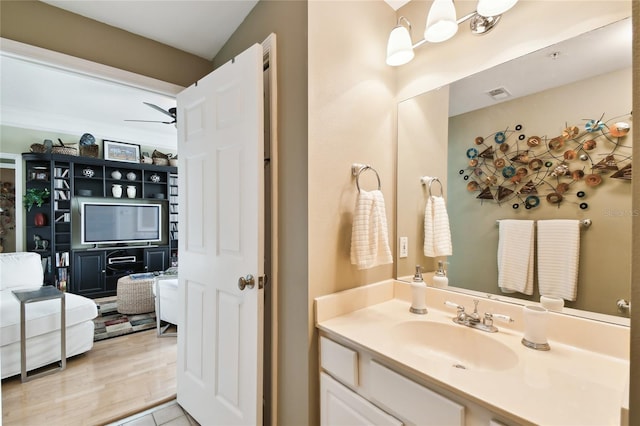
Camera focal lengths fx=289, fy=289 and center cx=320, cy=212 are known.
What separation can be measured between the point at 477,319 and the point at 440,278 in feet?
0.92

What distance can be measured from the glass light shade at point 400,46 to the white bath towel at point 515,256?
3.02ft

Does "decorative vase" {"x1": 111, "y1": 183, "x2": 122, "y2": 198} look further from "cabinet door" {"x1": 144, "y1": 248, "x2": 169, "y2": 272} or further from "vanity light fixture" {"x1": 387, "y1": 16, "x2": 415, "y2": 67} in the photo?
"vanity light fixture" {"x1": 387, "y1": 16, "x2": 415, "y2": 67}

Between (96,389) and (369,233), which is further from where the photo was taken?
(96,389)

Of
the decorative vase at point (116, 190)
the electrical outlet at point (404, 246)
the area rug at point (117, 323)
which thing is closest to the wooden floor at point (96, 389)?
the area rug at point (117, 323)

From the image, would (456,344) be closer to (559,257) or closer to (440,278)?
(440,278)

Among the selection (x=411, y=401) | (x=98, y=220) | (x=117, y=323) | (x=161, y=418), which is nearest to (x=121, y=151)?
(x=98, y=220)

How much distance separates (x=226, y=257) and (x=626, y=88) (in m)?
1.76

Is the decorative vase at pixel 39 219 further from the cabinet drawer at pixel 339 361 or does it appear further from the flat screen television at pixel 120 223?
the cabinet drawer at pixel 339 361

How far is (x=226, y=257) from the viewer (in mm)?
1557

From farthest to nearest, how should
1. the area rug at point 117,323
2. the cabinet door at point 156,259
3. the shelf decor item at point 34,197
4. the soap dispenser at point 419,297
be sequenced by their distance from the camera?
the cabinet door at point 156,259 → the shelf decor item at point 34,197 → the area rug at point 117,323 → the soap dispenser at point 419,297

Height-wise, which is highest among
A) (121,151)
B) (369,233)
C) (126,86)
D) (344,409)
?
(121,151)

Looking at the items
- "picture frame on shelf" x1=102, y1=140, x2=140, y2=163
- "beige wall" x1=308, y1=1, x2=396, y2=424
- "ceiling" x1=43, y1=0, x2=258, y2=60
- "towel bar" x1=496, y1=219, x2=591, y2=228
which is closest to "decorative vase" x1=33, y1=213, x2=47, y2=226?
"picture frame on shelf" x1=102, y1=140, x2=140, y2=163

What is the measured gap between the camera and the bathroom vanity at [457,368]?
29.7 inches

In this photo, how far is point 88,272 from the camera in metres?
4.54
